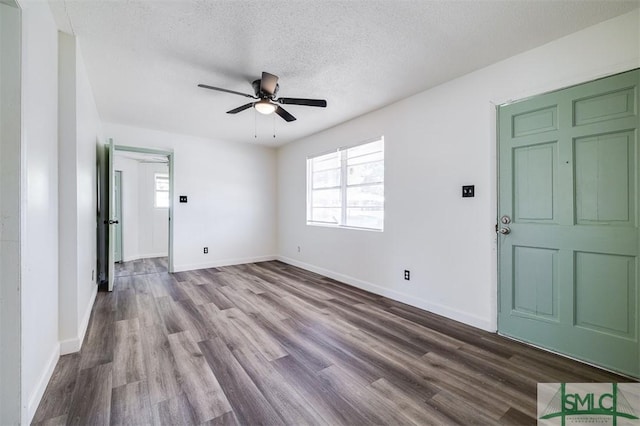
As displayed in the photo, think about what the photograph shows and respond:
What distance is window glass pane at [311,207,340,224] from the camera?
15.1ft

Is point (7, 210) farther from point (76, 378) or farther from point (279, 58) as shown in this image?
point (279, 58)

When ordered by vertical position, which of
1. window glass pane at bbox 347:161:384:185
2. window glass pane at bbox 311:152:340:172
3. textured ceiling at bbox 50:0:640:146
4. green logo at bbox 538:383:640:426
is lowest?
green logo at bbox 538:383:640:426

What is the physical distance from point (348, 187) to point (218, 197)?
107 inches

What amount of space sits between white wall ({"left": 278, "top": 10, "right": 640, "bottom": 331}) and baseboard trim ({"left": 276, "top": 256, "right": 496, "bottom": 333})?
0.4 inches

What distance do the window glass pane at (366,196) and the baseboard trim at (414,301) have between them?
3.72 feet

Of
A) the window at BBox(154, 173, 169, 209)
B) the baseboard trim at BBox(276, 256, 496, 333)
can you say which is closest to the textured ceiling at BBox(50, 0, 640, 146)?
the baseboard trim at BBox(276, 256, 496, 333)

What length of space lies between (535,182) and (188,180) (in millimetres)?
5128

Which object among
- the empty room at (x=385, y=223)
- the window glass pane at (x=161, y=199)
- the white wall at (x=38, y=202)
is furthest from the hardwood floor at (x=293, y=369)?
the window glass pane at (x=161, y=199)

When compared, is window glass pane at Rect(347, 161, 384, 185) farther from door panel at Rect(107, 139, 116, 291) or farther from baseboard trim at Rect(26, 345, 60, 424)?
baseboard trim at Rect(26, 345, 60, 424)

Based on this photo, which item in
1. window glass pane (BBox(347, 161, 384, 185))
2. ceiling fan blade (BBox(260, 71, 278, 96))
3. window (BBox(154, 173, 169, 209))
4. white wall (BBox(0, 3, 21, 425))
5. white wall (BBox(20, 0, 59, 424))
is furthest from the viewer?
window (BBox(154, 173, 169, 209))

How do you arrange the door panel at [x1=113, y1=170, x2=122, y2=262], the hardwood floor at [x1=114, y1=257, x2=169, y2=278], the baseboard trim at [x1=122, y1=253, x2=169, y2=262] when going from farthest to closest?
the baseboard trim at [x1=122, y1=253, x2=169, y2=262], the door panel at [x1=113, y1=170, x2=122, y2=262], the hardwood floor at [x1=114, y1=257, x2=169, y2=278]

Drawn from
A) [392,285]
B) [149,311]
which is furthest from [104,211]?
[392,285]

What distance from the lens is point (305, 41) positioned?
2.22m

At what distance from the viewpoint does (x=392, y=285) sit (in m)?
3.50
